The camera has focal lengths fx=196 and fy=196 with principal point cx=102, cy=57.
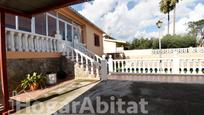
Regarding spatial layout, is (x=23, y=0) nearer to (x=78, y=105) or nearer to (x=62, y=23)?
(x=78, y=105)

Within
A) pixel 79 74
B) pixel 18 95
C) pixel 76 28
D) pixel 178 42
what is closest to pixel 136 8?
pixel 178 42

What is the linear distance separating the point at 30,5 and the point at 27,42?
3815mm

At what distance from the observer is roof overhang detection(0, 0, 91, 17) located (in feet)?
16.5

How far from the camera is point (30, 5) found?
5.34 metres

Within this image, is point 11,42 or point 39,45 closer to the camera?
point 11,42

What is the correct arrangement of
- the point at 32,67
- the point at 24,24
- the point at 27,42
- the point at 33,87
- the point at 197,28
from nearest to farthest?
the point at 33,87 < the point at 27,42 < the point at 32,67 < the point at 24,24 < the point at 197,28

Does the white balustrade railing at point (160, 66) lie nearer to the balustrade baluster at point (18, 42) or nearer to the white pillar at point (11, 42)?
the balustrade baluster at point (18, 42)

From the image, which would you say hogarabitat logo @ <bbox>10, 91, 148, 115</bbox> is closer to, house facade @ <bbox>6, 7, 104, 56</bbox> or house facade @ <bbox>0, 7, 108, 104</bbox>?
house facade @ <bbox>0, 7, 108, 104</bbox>

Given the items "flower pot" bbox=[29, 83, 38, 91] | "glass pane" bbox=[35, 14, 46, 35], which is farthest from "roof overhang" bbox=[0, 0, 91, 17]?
"glass pane" bbox=[35, 14, 46, 35]

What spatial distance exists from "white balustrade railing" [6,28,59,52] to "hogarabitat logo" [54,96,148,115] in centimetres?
372

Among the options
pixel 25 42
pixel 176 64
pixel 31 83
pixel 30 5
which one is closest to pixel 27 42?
pixel 25 42

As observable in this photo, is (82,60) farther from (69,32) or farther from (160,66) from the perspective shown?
(160,66)

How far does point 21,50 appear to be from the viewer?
27.1 ft

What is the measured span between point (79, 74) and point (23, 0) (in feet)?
22.9
